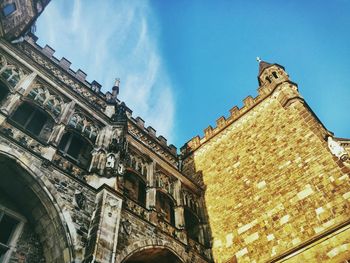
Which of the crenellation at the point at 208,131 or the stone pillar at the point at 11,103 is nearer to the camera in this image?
the stone pillar at the point at 11,103

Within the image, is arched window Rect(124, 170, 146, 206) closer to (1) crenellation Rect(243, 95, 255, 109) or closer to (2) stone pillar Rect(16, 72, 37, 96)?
(2) stone pillar Rect(16, 72, 37, 96)

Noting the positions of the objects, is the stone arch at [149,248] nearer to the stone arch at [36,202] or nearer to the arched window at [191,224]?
the stone arch at [36,202]

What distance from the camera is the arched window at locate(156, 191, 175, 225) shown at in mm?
11523

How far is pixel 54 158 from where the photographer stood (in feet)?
27.5

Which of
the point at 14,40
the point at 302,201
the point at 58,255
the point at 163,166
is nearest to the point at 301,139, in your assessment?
the point at 302,201

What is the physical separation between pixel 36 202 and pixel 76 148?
283cm

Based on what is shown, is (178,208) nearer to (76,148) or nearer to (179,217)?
(179,217)

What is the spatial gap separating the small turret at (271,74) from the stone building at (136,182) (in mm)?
211

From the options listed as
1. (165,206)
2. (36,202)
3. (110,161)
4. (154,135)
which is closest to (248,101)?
(154,135)

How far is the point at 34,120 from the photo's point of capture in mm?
9492

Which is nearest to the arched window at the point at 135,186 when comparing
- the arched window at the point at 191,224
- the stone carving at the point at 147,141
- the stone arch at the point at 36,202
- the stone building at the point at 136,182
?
the stone building at the point at 136,182

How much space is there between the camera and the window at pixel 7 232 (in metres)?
6.84

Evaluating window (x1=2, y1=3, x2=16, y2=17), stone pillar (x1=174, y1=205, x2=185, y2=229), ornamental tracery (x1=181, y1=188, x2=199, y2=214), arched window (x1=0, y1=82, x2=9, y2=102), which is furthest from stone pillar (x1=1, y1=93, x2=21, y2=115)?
ornamental tracery (x1=181, y1=188, x2=199, y2=214)

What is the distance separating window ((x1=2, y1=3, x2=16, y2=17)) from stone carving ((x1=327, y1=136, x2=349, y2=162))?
10573 millimetres
